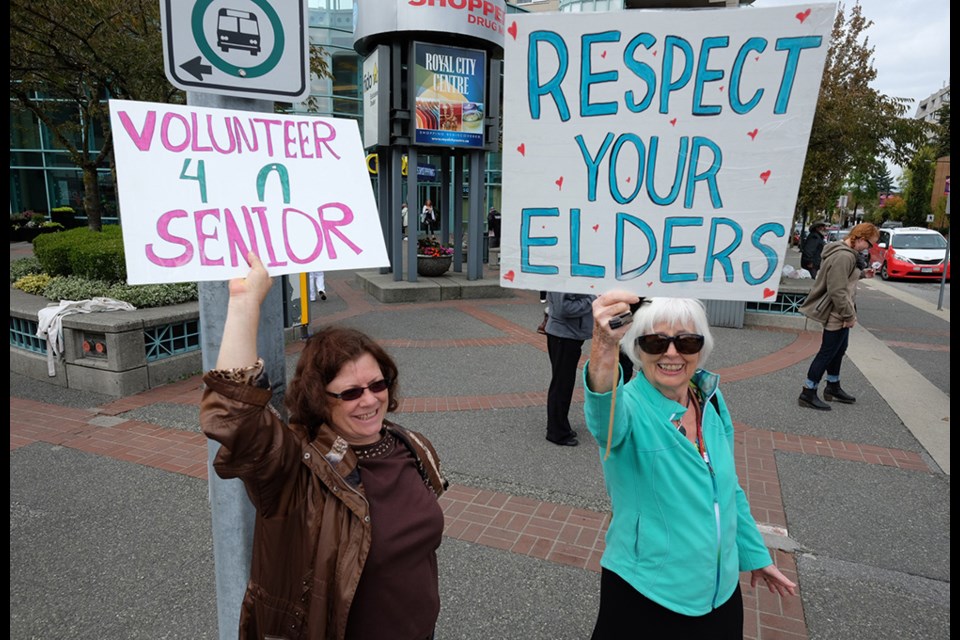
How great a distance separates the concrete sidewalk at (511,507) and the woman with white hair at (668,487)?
3.82 feet

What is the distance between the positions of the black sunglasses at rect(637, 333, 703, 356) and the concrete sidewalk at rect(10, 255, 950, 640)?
1759 millimetres

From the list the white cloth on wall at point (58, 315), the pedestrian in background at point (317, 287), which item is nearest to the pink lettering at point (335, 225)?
the white cloth on wall at point (58, 315)

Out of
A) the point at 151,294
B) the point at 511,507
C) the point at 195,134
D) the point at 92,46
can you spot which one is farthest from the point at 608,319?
the point at 92,46

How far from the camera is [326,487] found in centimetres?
164

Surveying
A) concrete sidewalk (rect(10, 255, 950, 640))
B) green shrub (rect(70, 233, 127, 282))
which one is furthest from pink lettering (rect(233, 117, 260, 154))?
green shrub (rect(70, 233, 127, 282))

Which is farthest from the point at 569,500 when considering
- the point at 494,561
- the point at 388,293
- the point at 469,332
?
the point at 388,293

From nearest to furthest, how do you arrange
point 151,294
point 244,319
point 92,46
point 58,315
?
1. point 244,319
2. point 58,315
3. point 151,294
4. point 92,46

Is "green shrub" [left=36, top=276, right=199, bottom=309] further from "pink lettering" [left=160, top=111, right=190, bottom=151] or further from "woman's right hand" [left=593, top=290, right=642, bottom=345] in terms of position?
"woman's right hand" [left=593, top=290, right=642, bottom=345]

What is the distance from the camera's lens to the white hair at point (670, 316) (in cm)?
200

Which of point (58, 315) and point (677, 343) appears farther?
point (58, 315)

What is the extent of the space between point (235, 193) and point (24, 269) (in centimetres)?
1060

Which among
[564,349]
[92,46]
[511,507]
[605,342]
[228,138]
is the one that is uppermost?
[92,46]

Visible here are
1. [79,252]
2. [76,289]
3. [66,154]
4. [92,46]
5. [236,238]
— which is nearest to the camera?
[236,238]

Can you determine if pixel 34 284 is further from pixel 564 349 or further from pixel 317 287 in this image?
pixel 564 349
